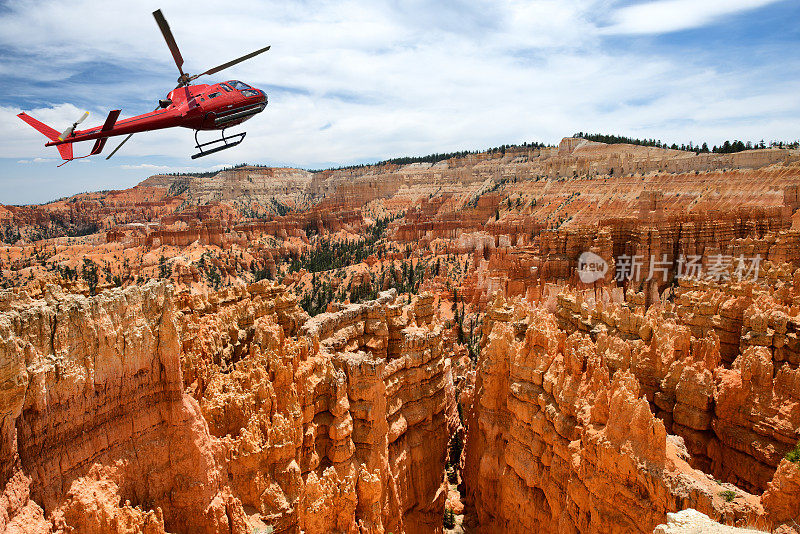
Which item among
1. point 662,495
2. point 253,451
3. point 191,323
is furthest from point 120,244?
point 662,495

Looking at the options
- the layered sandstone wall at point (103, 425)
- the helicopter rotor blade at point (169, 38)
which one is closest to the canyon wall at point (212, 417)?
the layered sandstone wall at point (103, 425)

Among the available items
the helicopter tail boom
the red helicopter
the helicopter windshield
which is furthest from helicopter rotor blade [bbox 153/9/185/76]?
the helicopter tail boom

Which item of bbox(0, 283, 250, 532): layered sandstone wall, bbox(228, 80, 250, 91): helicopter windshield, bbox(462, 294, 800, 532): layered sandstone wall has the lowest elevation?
bbox(462, 294, 800, 532): layered sandstone wall

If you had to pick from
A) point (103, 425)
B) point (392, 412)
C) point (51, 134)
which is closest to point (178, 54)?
point (51, 134)

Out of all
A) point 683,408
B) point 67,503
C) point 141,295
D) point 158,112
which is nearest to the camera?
point 67,503

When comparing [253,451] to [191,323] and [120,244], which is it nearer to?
[191,323]

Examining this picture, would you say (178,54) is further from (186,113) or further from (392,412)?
(392,412)

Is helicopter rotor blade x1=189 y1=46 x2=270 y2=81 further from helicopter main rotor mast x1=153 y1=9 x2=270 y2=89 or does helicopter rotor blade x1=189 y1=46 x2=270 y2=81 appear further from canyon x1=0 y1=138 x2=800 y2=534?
canyon x1=0 y1=138 x2=800 y2=534
